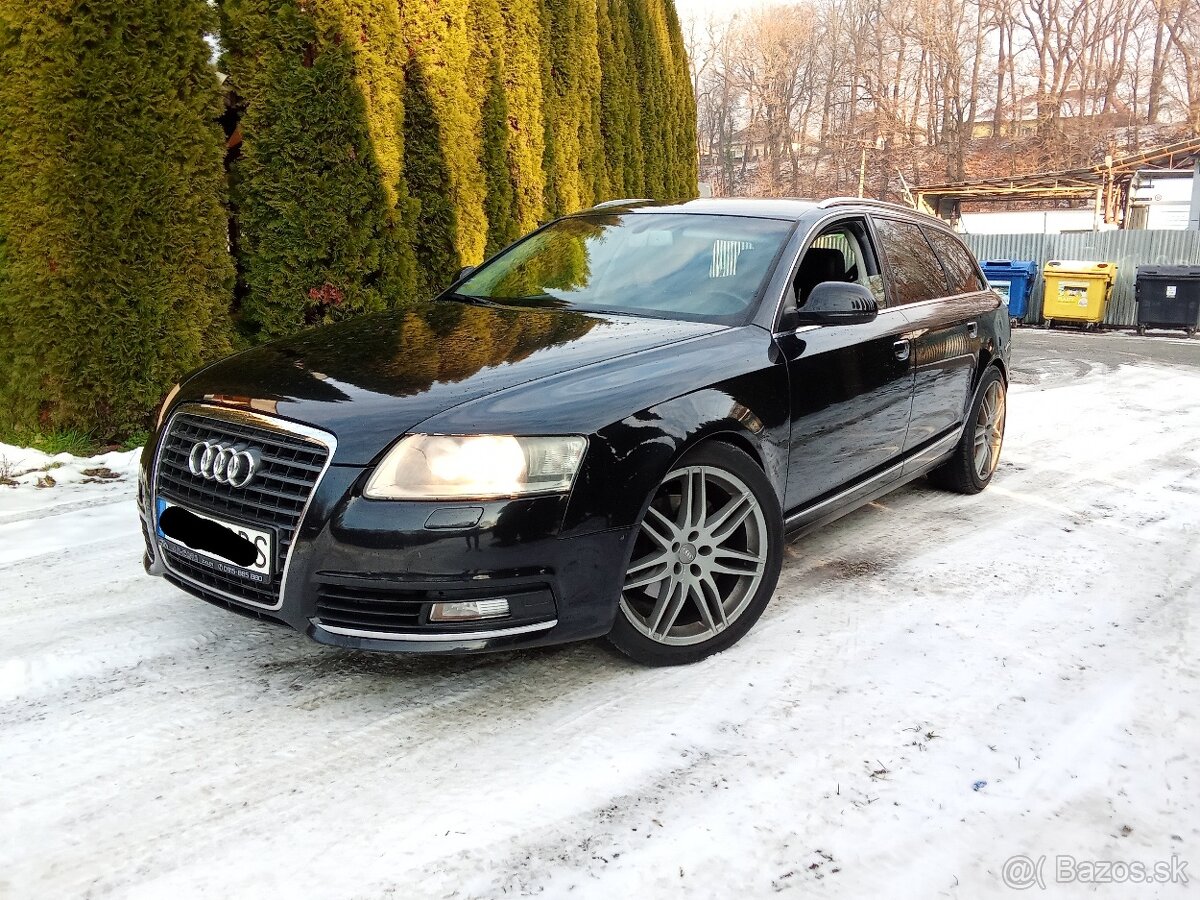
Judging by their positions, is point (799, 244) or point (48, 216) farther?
point (48, 216)

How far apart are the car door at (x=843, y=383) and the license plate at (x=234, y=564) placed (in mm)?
1899

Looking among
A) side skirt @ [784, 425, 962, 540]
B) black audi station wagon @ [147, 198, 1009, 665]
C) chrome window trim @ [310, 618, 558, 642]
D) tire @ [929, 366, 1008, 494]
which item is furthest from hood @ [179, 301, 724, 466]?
tire @ [929, 366, 1008, 494]

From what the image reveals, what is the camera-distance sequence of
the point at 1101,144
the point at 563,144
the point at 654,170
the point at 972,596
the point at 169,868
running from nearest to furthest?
the point at 169,868, the point at 972,596, the point at 563,144, the point at 654,170, the point at 1101,144

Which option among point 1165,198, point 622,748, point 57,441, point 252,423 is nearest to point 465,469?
point 252,423

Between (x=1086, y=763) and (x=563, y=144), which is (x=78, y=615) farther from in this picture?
(x=563, y=144)

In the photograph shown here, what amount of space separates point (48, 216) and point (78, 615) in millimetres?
3210

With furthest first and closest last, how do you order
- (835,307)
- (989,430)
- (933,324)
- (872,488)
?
(989,430)
(933,324)
(872,488)
(835,307)

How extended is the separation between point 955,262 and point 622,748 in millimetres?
3841

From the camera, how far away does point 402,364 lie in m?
3.11

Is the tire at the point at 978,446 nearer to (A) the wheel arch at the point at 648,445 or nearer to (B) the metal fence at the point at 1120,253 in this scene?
(A) the wheel arch at the point at 648,445

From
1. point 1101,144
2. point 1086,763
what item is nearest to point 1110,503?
point 1086,763

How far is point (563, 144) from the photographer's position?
10.8m

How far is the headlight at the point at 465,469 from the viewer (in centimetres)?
262

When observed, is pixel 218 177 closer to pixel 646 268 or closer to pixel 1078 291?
pixel 646 268
